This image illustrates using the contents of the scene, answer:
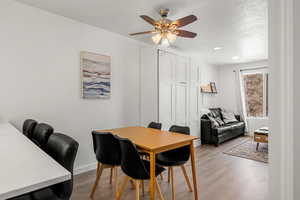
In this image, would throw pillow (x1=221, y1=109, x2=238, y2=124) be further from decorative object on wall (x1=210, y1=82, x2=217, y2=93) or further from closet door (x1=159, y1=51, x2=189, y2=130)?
closet door (x1=159, y1=51, x2=189, y2=130)

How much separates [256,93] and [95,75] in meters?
5.70

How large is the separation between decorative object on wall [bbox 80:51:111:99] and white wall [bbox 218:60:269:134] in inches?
202

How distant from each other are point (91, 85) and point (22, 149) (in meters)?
2.00

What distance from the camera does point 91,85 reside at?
3111 millimetres

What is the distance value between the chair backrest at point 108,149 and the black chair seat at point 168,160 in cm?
53

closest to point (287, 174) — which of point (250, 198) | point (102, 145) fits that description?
point (102, 145)

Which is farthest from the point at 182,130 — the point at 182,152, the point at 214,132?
the point at 214,132

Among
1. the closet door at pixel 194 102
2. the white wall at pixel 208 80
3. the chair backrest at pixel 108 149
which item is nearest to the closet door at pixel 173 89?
the closet door at pixel 194 102

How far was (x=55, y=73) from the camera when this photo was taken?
272 cm

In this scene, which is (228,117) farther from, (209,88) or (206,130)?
(206,130)

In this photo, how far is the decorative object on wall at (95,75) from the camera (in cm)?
304

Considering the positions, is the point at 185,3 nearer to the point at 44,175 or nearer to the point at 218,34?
the point at 218,34

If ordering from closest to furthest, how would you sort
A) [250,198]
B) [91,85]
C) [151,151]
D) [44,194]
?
1. [44,194]
2. [151,151]
3. [250,198]
4. [91,85]

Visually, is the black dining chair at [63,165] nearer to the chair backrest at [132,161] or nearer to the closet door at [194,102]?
the chair backrest at [132,161]
